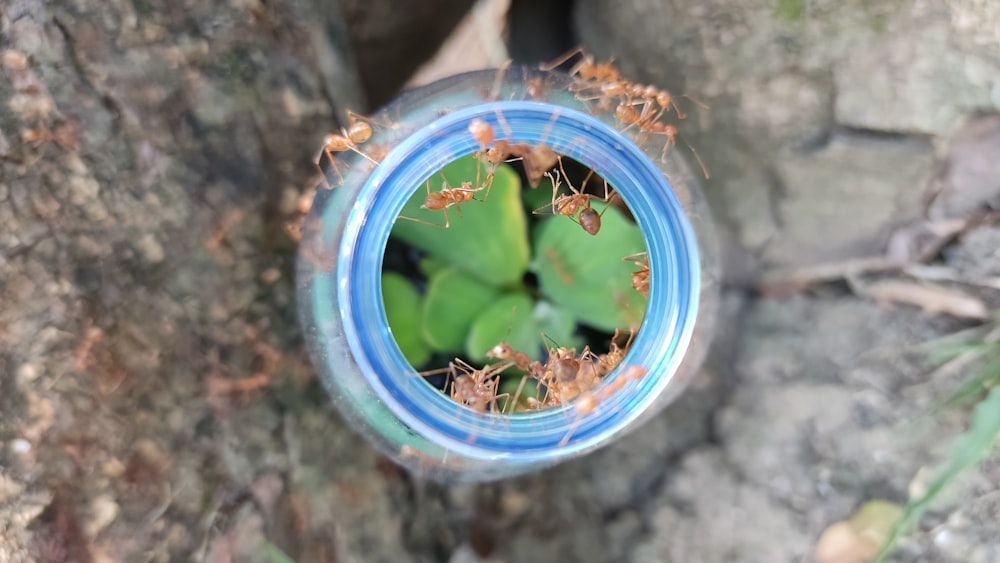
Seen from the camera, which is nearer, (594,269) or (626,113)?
(626,113)

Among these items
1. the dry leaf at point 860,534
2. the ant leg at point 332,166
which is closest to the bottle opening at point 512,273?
the ant leg at point 332,166

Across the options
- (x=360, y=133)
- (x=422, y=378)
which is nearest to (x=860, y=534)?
(x=422, y=378)

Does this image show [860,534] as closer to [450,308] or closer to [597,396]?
[597,396]

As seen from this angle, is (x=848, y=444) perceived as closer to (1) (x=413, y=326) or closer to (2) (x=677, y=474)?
(2) (x=677, y=474)

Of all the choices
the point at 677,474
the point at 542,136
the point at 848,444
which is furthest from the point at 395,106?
the point at 848,444

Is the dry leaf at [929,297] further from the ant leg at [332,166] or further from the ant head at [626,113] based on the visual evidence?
the ant leg at [332,166]
